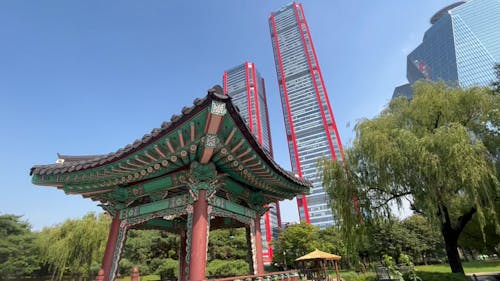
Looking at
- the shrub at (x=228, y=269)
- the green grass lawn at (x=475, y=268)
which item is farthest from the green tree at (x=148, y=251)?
the green grass lawn at (x=475, y=268)

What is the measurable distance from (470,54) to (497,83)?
111 m

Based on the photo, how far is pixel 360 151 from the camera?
10.4 m

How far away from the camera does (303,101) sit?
84.0m

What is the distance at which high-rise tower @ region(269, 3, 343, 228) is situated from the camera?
7600 centimetres

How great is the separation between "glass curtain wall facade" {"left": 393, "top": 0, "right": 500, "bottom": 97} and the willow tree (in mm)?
88518

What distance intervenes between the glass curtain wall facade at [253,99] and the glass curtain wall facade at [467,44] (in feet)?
163

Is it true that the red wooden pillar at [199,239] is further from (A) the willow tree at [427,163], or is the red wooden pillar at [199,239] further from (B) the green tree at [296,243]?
(B) the green tree at [296,243]

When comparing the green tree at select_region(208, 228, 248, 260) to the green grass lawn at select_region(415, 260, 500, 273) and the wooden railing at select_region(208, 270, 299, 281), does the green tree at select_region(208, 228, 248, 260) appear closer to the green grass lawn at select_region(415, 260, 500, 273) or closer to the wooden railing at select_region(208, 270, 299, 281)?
the green grass lawn at select_region(415, 260, 500, 273)

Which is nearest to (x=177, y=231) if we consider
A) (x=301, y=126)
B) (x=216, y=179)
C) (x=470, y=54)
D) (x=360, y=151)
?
(x=216, y=179)

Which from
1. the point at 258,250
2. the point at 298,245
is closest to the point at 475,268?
the point at 298,245

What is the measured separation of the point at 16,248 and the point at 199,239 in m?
31.3

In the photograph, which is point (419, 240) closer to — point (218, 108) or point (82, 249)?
point (82, 249)

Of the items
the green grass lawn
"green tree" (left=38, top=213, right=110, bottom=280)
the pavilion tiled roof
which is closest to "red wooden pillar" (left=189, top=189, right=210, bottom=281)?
the pavilion tiled roof

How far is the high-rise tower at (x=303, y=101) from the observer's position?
76000 millimetres
